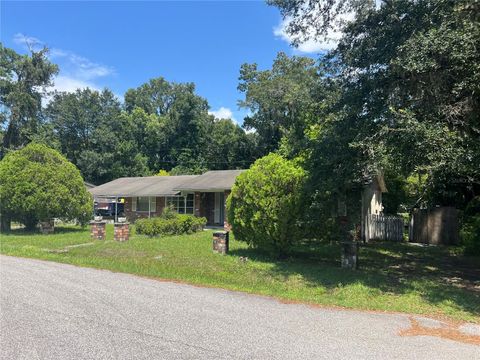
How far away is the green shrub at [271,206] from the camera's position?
11.8 m

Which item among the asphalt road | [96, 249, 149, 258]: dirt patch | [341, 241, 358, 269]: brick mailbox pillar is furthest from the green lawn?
the asphalt road

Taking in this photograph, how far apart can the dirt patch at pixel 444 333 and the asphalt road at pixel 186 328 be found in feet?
0.47

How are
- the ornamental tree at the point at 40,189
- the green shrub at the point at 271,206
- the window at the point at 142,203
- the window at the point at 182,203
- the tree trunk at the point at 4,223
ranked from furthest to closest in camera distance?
the window at the point at 142,203 < the window at the point at 182,203 < the tree trunk at the point at 4,223 < the ornamental tree at the point at 40,189 < the green shrub at the point at 271,206

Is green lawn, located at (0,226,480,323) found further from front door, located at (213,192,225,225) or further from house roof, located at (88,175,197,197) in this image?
house roof, located at (88,175,197,197)

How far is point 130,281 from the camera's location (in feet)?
30.4

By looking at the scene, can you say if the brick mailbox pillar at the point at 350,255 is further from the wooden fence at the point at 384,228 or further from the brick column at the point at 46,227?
the brick column at the point at 46,227

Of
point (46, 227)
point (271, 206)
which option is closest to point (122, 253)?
point (271, 206)

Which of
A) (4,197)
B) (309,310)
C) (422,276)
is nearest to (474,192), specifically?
(422,276)

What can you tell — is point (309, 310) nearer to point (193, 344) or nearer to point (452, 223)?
point (193, 344)

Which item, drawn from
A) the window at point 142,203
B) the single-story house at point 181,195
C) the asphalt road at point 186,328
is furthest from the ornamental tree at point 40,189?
the asphalt road at point 186,328

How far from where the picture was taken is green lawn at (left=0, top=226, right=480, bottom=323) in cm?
799

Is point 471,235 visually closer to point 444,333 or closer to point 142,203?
point 444,333

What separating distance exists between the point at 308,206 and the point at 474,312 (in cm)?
548

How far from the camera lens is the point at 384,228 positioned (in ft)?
65.1
